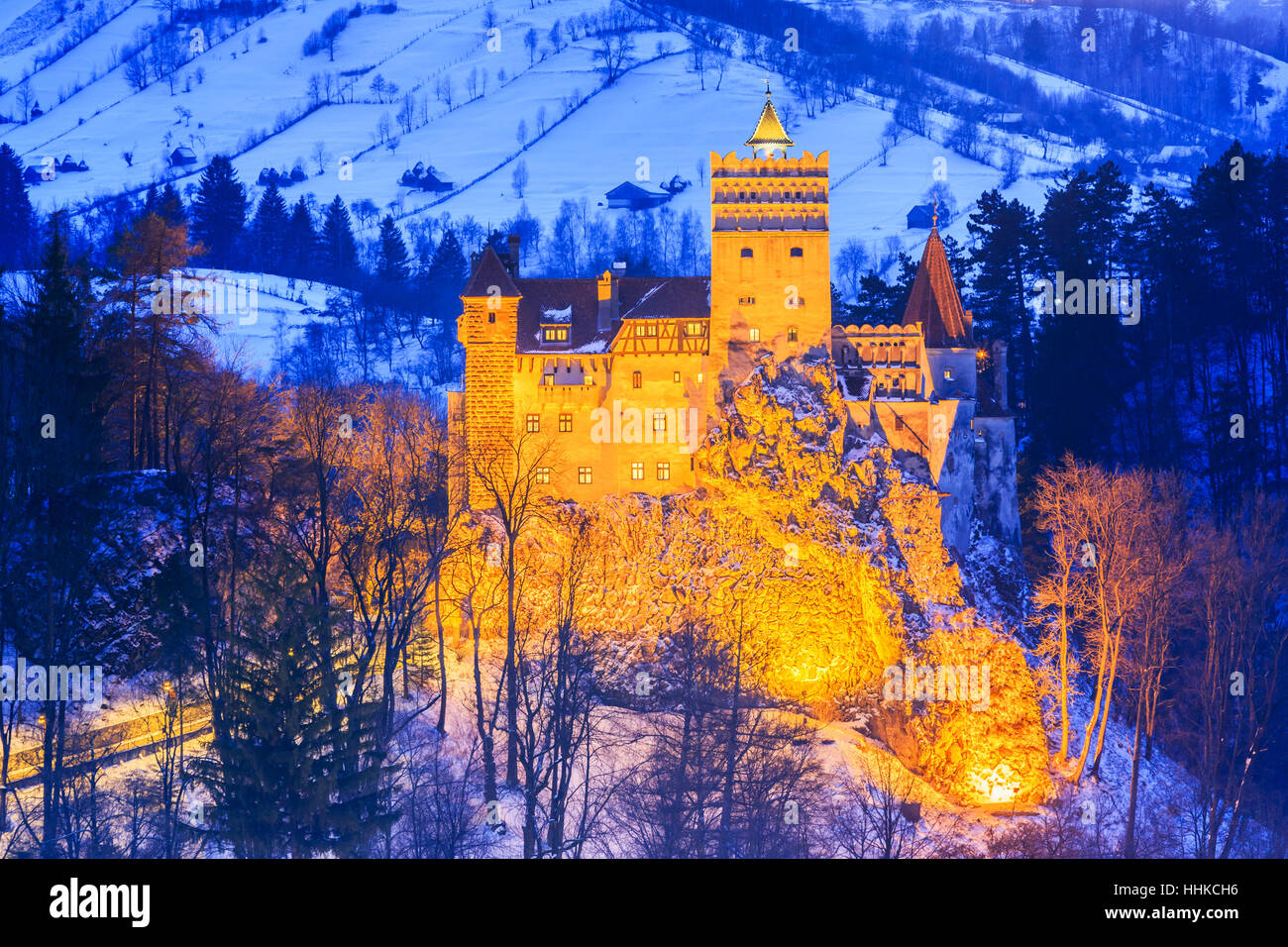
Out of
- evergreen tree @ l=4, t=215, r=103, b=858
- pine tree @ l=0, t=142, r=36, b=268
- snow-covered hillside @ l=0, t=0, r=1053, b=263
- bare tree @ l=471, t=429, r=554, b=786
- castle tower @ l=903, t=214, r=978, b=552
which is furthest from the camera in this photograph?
snow-covered hillside @ l=0, t=0, r=1053, b=263

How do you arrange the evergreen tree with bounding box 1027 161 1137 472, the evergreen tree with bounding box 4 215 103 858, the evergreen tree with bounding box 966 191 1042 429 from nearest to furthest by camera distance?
1. the evergreen tree with bounding box 4 215 103 858
2. the evergreen tree with bounding box 1027 161 1137 472
3. the evergreen tree with bounding box 966 191 1042 429

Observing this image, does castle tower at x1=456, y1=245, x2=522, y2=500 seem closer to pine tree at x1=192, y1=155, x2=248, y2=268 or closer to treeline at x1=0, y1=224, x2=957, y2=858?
treeline at x1=0, y1=224, x2=957, y2=858

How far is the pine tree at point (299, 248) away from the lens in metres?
107

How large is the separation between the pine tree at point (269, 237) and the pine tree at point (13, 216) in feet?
49.4

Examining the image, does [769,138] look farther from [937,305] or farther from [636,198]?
[636,198]

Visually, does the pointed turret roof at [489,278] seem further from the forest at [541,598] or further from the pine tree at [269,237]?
the pine tree at [269,237]

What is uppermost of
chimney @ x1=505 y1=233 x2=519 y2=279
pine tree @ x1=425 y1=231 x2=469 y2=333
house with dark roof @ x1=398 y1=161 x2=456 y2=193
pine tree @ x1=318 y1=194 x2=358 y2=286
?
house with dark roof @ x1=398 y1=161 x2=456 y2=193

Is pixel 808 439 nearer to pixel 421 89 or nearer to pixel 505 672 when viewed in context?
pixel 505 672

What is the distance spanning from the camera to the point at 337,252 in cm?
10725

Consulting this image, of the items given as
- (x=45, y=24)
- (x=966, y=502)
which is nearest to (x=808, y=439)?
(x=966, y=502)

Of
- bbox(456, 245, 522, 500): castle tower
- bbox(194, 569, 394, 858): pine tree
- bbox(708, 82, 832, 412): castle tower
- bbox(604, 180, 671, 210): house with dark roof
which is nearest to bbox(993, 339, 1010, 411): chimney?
bbox(708, 82, 832, 412): castle tower

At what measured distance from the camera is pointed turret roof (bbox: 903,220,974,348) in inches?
2298

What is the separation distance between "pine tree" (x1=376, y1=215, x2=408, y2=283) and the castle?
146 ft

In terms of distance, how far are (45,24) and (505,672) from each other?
135073mm
